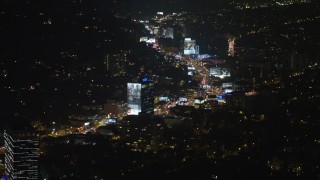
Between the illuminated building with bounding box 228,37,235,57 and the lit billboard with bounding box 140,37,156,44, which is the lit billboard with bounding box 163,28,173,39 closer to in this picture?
the lit billboard with bounding box 140,37,156,44

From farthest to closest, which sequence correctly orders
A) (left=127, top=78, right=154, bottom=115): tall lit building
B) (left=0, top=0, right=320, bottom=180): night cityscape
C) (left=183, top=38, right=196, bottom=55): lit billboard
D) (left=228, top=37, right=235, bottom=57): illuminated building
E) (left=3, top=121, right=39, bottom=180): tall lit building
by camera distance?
(left=183, top=38, right=196, bottom=55): lit billboard
(left=228, top=37, right=235, bottom=57): illuminated building
(left=127, top=78, right=154, bottom=115): tall lit building
(left=0, top=0, right=320, bottom=180): night cityscape
(left=3, top=121, right=39, bottom=180): tall lit building

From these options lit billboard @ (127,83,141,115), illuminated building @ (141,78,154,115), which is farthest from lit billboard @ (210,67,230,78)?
lit billboard @ (127,83,141,115)

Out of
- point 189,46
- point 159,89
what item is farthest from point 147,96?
point 189,46

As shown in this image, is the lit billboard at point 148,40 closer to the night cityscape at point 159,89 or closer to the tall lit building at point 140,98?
the night cityscape at point 159,89

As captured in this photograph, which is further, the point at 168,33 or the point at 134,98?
the point at 168,33

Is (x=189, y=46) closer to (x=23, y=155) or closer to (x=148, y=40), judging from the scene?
(x=148, y=40)

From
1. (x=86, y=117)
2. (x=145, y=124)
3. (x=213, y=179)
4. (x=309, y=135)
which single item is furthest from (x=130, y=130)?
(x=309, y=135)
